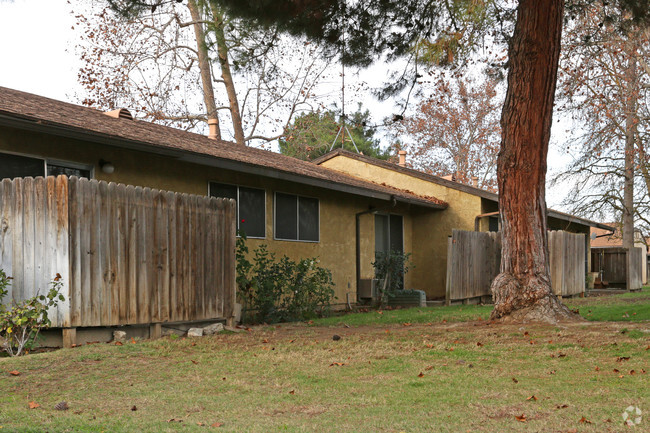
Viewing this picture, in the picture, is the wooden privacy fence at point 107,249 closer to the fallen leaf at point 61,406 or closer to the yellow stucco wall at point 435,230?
A: the fallen leaf at point 61,406

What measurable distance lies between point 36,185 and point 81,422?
4282 millimetres

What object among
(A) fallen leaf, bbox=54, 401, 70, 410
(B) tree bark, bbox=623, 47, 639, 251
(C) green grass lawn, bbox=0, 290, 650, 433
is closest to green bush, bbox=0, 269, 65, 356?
(C) green grass lawn, bbox=0, 290, 650, 433

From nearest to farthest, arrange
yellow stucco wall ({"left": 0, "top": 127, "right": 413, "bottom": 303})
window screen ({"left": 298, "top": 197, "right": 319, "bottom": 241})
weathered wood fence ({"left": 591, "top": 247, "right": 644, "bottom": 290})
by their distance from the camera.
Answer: yellow stucco wall ({"left": 0, "top": 127, "right": 413, "bottom": 303}), window screen ({"left": 298, "top": 197, "right": 319, "bottom": 241}), weathered wood fence ({"left": 591, "top": 247, "right": 644, "bottom": 290})

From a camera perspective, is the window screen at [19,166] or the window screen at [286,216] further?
the window screen at [286,216]

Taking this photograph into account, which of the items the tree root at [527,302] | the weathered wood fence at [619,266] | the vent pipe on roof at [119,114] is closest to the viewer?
the tree root at [527,302]

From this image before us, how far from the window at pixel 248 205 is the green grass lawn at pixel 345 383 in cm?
414

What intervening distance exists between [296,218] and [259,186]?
145cm

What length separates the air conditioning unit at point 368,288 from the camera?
56.3ft

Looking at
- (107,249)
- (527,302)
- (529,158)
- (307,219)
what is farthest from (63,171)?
(527,302)

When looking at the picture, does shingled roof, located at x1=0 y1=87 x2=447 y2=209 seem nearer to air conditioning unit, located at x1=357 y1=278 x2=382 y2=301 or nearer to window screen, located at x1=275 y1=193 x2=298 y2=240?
window screen, located at x1=275 y1=193 x2=298 y2=240

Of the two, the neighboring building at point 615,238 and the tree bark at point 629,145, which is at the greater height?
the tree bark at point 629,145

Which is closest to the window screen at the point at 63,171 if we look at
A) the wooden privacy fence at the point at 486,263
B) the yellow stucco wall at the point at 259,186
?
the yellow stucco wall at the point at 259,186

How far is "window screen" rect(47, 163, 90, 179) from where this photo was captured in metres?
10.2

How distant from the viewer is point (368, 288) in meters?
17.2
